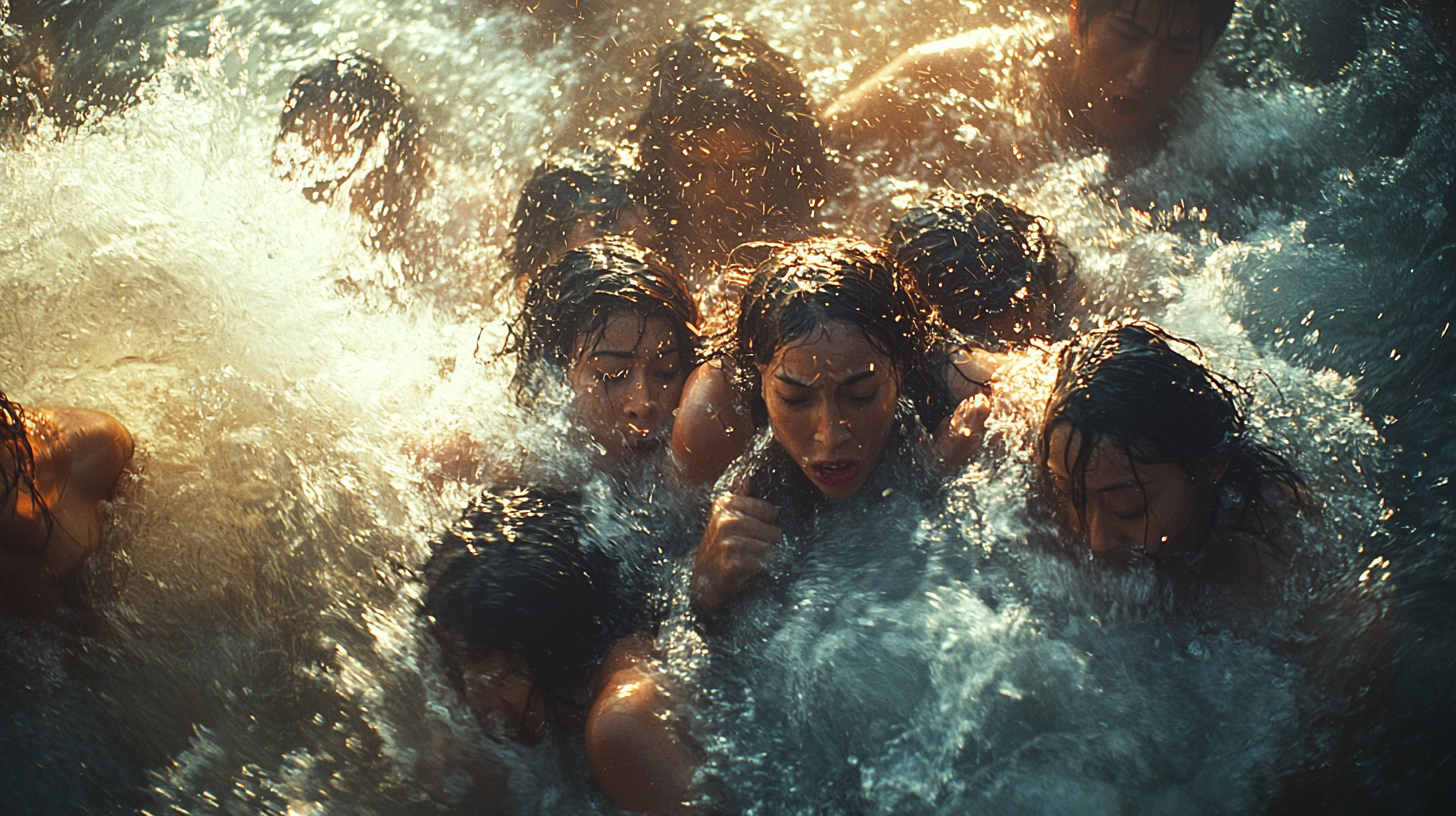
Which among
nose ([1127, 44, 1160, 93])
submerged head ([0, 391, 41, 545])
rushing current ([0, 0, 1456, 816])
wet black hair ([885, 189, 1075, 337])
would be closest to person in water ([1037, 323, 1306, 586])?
rushing current ([0, 0, 1456, 816])

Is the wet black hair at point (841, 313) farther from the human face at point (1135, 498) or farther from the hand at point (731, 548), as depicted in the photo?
the human face at point (1135, 498)

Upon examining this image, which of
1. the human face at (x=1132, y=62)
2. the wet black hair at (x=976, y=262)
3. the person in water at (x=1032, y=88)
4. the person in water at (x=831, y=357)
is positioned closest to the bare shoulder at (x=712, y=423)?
the person in water at (x=831, y=357)

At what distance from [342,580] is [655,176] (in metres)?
1.65

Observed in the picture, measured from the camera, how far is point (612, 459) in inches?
104

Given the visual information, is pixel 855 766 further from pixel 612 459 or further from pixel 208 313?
pixel 208 313

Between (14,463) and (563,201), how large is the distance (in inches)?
63.6

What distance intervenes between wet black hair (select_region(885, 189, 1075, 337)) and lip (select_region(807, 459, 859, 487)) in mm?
697

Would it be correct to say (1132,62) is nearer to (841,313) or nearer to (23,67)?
(841,313)

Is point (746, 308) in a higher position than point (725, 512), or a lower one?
higher

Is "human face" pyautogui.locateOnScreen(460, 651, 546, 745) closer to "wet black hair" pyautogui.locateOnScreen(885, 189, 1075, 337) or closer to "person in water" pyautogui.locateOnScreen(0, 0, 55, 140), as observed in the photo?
"wet black hair" pyautogui.locateOnScreen(885, 189, 1075, 337)

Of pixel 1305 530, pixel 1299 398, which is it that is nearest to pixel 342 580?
pixel 1305 530

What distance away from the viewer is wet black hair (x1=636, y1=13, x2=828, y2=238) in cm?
333

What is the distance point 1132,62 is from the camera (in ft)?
10.4

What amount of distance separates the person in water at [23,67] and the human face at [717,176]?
2612mm
